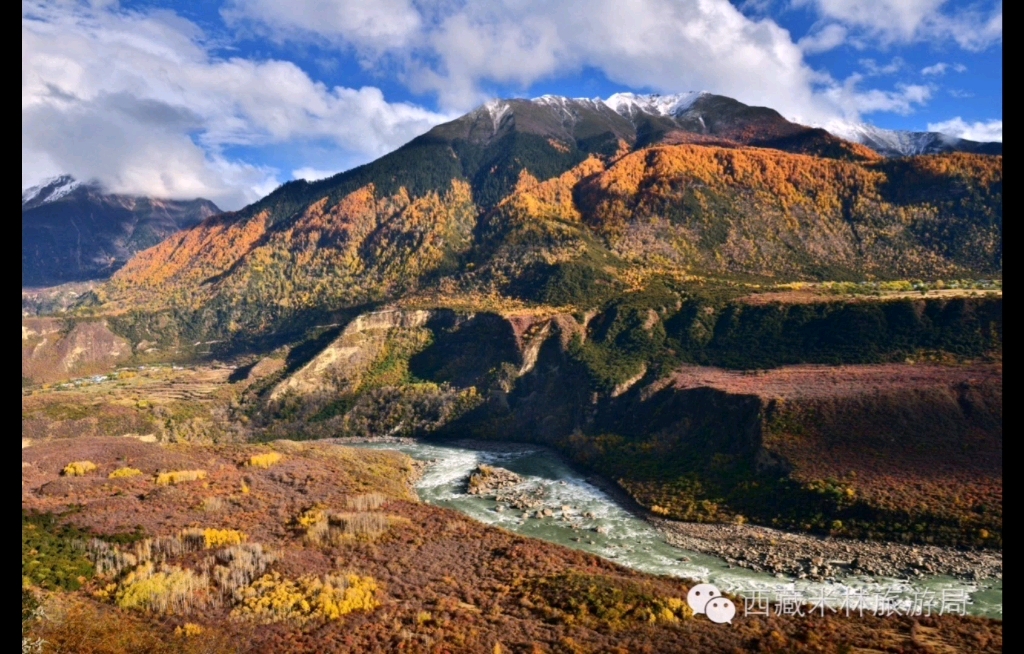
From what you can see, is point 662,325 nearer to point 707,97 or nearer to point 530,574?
point 530,574

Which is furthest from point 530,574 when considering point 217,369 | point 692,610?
point 217,369

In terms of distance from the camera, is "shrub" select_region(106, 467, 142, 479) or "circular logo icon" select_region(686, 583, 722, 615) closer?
"circular logo icon" select_region(686, 583, 722, 615)

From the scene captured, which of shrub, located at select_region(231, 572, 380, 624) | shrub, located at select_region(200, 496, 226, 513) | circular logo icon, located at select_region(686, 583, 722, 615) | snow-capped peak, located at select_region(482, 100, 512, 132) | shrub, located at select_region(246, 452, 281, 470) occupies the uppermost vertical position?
snow-capped peak, located at select_region(482, 100, 512, 132)

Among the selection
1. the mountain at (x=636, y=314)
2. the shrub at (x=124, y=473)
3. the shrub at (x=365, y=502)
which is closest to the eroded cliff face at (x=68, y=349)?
the mountain at (x=636, y=314)

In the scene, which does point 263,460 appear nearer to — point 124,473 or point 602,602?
point 124,473


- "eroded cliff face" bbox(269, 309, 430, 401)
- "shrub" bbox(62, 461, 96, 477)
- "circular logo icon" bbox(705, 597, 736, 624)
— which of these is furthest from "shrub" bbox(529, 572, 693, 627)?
"eroded cliff face" bbox(269, 309, 430, 401)

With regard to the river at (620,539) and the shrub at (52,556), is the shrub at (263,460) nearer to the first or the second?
the river at (620,539)

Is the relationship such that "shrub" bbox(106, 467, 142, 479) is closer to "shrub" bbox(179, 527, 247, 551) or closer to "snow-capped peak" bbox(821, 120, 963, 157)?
"shrub" bbox(179, 527, 247, 551)
